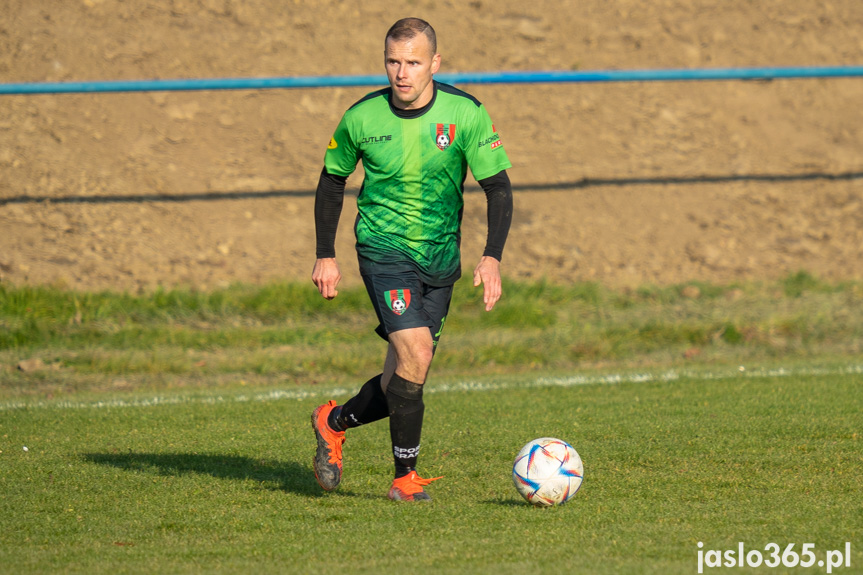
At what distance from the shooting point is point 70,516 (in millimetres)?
4258

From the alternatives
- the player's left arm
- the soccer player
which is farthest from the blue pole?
the player's left arm

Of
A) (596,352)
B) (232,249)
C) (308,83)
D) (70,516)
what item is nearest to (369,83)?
(308,83)

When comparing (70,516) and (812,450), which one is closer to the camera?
(70,516)

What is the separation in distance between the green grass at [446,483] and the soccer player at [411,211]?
45 cm

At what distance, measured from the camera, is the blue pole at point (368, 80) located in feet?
29.5

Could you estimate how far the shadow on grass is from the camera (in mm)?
4859

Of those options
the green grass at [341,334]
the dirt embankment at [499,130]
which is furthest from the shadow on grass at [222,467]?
the dirt embankment at [499,130]

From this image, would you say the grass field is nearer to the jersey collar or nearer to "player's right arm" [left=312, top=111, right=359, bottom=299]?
"player's right arm" [left=312, top=111, right=359, bottom=299]

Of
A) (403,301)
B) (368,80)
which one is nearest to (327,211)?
(403,301)

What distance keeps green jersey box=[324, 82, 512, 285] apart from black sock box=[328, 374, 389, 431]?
1.97 feet

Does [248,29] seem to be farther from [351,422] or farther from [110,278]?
[351,422]

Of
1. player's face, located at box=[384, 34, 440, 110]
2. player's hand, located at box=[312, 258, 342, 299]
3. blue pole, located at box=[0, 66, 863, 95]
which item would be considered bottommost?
player's hand, located at box=[312, 258, 342, 299]

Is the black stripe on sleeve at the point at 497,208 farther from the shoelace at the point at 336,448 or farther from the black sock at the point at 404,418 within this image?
the shoelace at the point at 336,448

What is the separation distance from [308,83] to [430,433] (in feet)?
14.4
